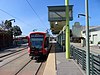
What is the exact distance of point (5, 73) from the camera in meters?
15.7

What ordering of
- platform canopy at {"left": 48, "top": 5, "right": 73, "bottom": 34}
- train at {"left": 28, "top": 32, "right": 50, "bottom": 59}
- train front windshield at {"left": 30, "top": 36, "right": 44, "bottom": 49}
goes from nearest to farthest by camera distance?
train at {"left": 28, "top": 32, "right": 50, "bottom": 59} → train front windshield at {"left": 30, "top": 36, "right": 44, "bottom": 49} → platform canopy at {"left": 48, "top": 5, "right": 73, "bottom": 34}

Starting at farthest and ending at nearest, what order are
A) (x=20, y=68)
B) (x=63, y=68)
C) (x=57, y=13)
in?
1. (x=57, y=13)
2. (x=20, y=68)
3. (x=63, y=68)

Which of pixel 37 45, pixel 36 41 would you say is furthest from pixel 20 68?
pixel 36 41

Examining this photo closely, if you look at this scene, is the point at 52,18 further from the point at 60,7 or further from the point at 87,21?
the point at 87,21

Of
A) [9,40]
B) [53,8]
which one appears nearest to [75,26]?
[9,40]

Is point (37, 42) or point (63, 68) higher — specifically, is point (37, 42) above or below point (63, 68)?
above

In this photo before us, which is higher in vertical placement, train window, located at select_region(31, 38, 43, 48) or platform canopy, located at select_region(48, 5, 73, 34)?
platform canopy, located at select_region(48, 5, 73, 34)

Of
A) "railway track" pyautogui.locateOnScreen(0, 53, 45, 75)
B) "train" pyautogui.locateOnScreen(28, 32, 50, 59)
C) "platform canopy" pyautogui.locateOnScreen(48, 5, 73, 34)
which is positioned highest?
"platform canopy" pyautogui.locateOnScreen(48, 5, 73, 34)

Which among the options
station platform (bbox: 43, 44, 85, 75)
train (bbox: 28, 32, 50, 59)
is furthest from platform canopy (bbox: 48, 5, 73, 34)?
station platform (bbox: 43, 44, 85, 75)

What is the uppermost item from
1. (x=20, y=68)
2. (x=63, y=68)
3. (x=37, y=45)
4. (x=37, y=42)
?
(x=37, y=42)

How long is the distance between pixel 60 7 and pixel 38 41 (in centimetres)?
565

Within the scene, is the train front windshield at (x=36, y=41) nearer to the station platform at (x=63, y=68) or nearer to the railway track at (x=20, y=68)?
the railway track at (x=20, y=68)

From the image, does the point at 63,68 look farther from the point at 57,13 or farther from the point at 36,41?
the point at 57,13

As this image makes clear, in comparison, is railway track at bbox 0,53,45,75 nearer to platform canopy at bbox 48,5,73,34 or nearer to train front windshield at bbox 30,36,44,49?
train front windshield at bbox 30,36,44,49
